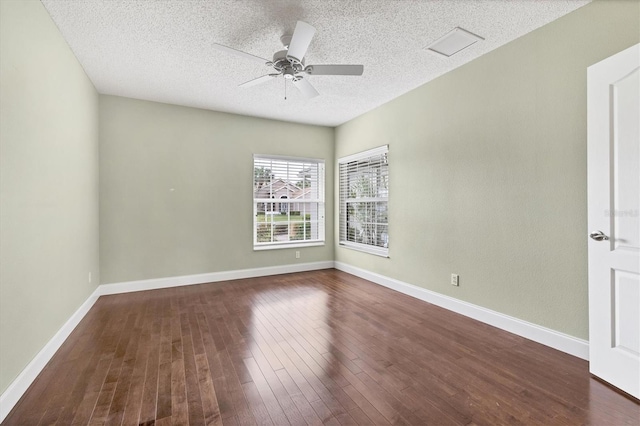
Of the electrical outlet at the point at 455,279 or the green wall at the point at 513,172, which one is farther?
the electrical outlet at the point at 455,279

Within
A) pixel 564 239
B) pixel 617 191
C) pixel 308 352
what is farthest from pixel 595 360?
pixel 308 352

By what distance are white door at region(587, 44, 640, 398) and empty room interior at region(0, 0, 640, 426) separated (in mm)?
14

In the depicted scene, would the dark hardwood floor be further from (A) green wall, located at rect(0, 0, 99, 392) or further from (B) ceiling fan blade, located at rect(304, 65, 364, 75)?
(B) ceiling fan blade, located at rect(304, 65, 364, 75)

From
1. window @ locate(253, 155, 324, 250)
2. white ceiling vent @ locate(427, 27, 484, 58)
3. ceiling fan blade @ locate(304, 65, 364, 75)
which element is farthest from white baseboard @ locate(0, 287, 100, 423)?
white ceiling vent @ locate(427, 27, 484, 58)

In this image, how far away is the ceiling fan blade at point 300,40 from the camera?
2113mm

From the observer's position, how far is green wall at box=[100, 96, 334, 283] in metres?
4.05

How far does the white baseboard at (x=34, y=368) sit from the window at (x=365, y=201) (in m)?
3.80

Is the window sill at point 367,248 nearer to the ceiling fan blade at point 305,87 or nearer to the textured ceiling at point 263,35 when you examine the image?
the textured ceiling at point 263,35

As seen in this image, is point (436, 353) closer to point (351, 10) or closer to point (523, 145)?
point (523, 145)

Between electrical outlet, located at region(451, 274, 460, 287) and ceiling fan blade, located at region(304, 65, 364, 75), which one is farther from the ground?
ceiling fan blade, located at region(304, 65, 364, 75)

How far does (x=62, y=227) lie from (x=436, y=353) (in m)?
3.46

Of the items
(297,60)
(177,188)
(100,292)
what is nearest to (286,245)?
(177,188)

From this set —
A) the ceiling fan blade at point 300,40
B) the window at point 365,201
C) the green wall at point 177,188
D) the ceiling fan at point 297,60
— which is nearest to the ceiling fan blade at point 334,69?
the ceiling fan at point 297,60

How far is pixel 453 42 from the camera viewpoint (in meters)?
2.71
